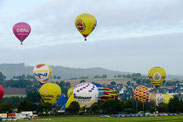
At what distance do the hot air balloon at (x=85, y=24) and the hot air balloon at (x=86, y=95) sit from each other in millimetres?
20807

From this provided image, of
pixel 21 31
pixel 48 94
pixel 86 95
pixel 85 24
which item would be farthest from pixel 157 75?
pixel 21 31

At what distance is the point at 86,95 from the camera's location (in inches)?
4712

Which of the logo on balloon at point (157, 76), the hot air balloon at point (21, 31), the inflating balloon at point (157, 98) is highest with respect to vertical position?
the hot air balloon at point (21, 31)

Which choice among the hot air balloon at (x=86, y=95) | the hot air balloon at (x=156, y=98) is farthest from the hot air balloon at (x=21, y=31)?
the hot air balloon at (x=156, y=98)

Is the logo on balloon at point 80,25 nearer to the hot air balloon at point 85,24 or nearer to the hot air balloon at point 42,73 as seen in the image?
the hot air balloon at point 85,24

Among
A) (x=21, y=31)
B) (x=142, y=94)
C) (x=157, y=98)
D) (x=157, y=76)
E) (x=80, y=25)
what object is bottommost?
(x=157, y=98)

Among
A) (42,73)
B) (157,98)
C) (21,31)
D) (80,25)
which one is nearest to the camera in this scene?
(80,25)

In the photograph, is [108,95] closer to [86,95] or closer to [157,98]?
[86,95]

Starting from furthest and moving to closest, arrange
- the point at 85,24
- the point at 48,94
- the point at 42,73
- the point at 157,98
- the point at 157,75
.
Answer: the point at 157,75 < the point at 157,98 < the point at 42,73 < the point at 48,94 < the point at 85,24

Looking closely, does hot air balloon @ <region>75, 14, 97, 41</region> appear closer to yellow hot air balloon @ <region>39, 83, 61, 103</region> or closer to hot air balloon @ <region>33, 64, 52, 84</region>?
yellow hot air balloon @ <region>39, 83, 61, 103</region>

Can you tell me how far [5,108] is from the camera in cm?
10931

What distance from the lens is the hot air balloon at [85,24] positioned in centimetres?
10450

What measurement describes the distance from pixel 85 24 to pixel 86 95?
946 inches

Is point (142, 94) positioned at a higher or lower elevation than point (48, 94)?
higher
